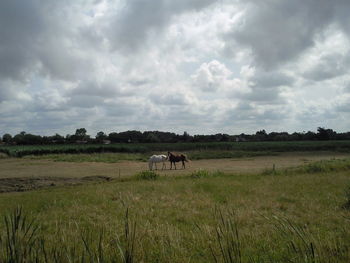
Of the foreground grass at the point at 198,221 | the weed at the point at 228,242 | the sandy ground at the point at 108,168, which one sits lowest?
the sandy ground at the point at 108,168

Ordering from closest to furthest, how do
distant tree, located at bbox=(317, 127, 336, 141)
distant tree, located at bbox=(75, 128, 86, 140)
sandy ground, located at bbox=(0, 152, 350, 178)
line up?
sandy ground, located at bbox=(0, 152, 350, 178), distant tree, located at bbox=(317, 127, 336, 141), distant tree, located at bbox=(75, 128, 86, 140)

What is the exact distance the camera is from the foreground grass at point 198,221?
272 centimetres

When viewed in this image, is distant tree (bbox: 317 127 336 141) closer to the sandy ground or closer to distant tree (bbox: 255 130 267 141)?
distant tree (bbox: 255 130 267 141)

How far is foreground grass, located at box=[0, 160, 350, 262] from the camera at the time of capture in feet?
8.91

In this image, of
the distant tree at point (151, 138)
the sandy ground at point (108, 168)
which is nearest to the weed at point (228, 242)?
the sandy ground at point (108, 168)

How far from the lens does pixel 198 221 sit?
7.09 meters

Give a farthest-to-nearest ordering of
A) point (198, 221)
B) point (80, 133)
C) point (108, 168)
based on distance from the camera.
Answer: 1. point (80, 133)
2. point (108, 168)
3. point (198, 221)

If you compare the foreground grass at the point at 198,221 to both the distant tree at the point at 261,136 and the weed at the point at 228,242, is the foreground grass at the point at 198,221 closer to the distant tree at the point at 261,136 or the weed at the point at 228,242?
the weed at the point at 228,242

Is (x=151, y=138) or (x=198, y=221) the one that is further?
(x=151, y=138)

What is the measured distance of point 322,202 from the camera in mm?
9438

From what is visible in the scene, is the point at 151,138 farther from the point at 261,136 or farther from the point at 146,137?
the point at 261,136

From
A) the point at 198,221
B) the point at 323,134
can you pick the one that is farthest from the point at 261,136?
the point at 198,221

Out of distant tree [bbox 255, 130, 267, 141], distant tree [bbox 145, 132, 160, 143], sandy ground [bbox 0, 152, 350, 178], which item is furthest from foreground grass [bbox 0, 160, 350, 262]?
distant tree [bbox 255, 130, 267, 141]

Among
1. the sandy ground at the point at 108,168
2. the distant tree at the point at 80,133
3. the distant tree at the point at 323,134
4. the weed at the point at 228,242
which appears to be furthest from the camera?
the distant tree at the point at 80,133
